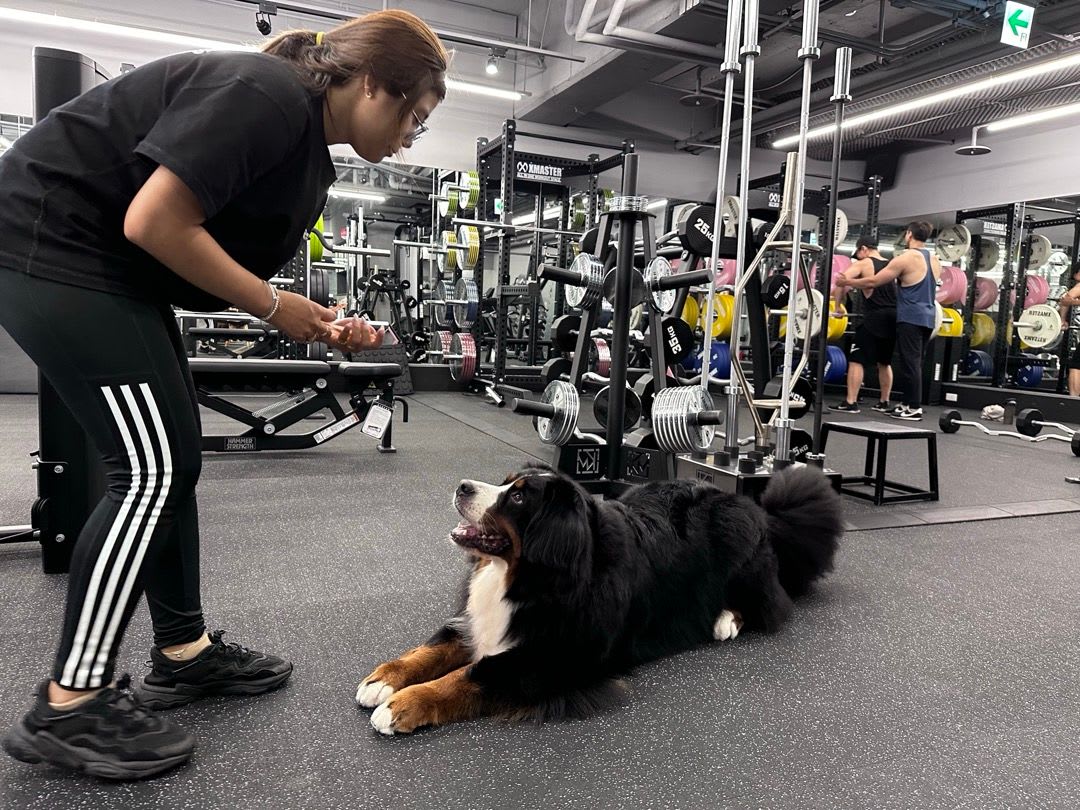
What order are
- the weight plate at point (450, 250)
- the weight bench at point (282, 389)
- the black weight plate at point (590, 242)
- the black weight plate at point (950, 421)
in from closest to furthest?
the black weight plate at point (590, 242) < the weight bench at point (282, 389) < the black weight plate at point (950, 421) < the weight plate at point (450, 250)

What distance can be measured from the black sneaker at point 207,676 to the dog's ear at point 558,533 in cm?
59

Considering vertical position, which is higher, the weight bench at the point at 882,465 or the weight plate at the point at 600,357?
the weight plate at the point at 600,357

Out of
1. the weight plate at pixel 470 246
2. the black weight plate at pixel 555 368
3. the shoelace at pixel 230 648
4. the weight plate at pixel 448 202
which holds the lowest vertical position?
the shoelace at pixel 230 648

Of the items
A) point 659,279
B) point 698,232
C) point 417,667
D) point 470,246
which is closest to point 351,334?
point 417,667

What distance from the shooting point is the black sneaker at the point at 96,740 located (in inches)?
41.1

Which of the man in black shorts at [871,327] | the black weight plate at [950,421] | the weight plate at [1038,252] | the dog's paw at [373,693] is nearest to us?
the dog's paw at [373,693]

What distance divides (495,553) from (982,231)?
9165mm

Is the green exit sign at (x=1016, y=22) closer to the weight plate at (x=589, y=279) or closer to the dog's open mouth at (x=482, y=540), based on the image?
the weight plate at (x=589, y=279)

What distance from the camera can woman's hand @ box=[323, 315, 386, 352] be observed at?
118 centimetres

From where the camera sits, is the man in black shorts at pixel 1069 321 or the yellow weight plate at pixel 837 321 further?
the yellow weight plate at pixel 837 321

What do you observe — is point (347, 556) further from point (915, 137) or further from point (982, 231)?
point (915, 137)

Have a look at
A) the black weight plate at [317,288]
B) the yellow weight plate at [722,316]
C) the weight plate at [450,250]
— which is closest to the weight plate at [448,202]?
the weight plate at [450,250]

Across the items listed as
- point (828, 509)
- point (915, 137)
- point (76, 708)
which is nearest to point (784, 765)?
point (828, 509)

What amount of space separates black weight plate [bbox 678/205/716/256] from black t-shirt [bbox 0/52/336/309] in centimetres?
274
